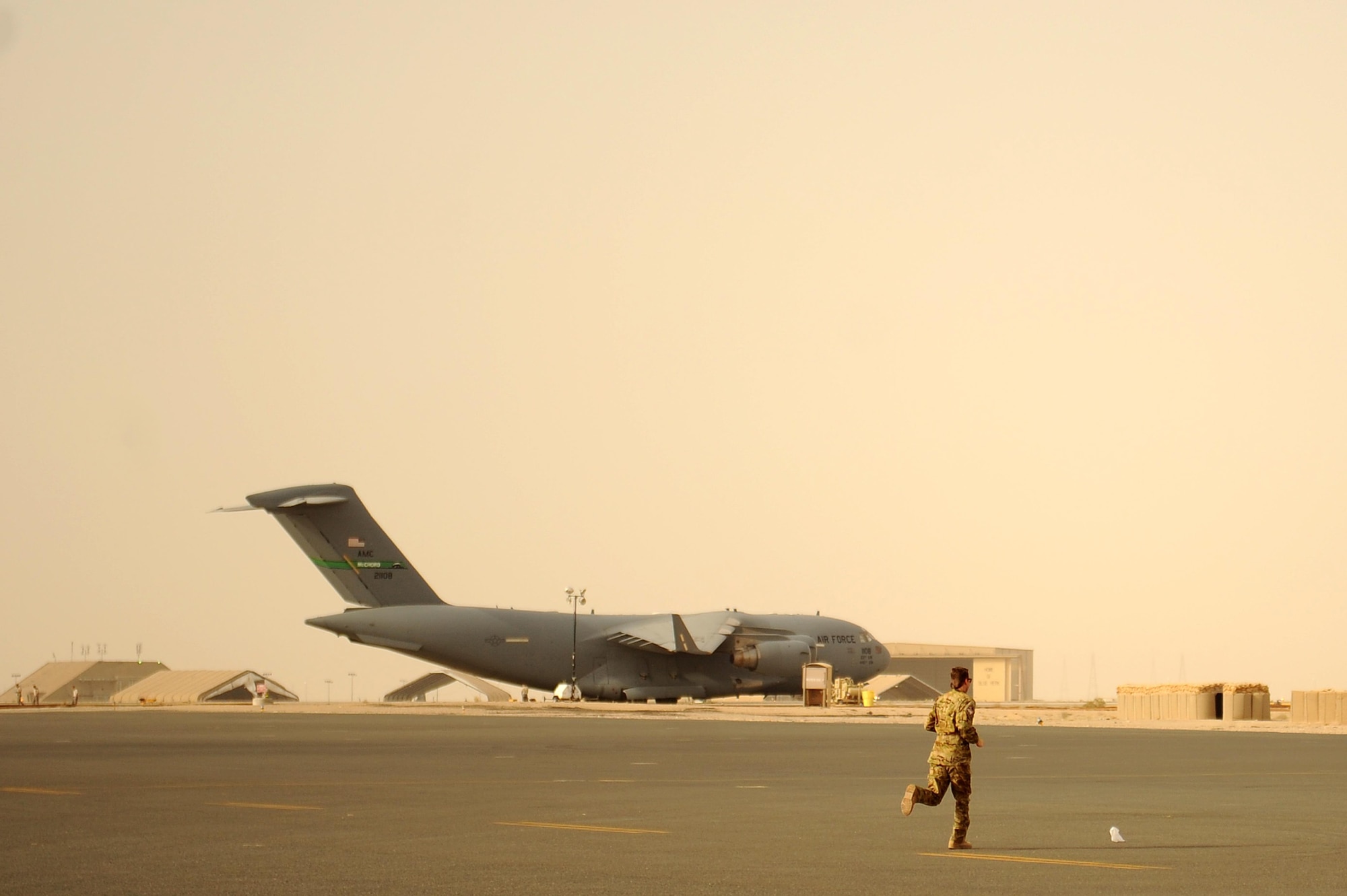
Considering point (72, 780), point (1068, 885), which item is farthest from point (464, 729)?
point (1068, 885)

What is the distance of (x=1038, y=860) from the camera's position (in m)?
14.6

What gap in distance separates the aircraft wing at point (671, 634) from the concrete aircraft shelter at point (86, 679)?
5791 centimetres

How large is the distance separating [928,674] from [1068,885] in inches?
5760

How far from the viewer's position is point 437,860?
14102 mm

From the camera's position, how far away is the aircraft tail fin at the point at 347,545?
242 feet

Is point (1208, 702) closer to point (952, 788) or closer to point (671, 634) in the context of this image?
point (671, 634)

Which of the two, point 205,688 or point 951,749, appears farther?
point 205,688

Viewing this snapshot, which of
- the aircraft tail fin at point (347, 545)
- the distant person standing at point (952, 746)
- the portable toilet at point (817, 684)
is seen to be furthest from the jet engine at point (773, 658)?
the distant person standing at point (952, 746)

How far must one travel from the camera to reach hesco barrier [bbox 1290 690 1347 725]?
6100 centimetres

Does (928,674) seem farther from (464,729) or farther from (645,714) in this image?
(464,729)

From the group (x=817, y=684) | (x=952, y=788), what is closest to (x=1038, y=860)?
(x=952, y=788)

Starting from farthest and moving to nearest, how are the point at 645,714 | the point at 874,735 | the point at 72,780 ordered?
the point at 645,714 < the point at 874,735 < the point at 72,780

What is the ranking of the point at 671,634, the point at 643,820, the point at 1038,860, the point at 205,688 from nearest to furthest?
the point at 1038,860, the point at 643,820, the point at 671,634, the point at 205,688

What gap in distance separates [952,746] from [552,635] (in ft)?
202
